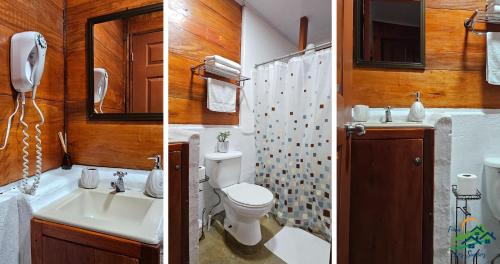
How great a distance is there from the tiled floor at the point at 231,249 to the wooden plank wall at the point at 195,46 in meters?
0.22

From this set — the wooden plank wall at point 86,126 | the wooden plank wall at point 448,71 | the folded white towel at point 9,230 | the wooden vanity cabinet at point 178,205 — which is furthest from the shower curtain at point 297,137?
the wooden plank wall at point 448,71

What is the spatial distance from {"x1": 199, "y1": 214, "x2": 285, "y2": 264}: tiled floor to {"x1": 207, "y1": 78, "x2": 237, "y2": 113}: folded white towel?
224mm

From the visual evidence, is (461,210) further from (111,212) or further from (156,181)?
(111,212)

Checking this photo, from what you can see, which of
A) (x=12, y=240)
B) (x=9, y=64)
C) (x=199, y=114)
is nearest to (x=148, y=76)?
(x=199, y=114)

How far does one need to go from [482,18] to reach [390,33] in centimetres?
74

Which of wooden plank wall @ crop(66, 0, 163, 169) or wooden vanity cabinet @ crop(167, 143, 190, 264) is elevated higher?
wooden plank wall @ crop(66, 0, 163, 169)

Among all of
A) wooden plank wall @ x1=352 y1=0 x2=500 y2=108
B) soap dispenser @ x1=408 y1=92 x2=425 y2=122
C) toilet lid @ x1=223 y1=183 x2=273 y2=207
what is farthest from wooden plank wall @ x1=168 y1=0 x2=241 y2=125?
soap dispenser @ x1=408 y1=92 x2=425 y2=122

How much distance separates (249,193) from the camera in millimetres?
384

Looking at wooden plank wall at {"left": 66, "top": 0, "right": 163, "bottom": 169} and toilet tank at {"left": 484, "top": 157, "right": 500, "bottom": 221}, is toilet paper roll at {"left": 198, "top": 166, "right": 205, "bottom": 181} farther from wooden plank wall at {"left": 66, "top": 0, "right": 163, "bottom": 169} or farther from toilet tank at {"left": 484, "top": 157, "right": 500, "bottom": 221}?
toilet tank at {"left": 484, "top": 157, "right": 500, "bottom": 221}

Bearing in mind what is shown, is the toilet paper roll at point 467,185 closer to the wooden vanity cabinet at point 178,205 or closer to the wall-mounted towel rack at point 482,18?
the wall-mounted towel rack at point 482,18

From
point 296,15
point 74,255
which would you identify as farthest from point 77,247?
point 296,15

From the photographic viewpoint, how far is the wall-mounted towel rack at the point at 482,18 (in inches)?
42.7

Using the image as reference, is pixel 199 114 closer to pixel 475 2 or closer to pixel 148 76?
pixel 148 76

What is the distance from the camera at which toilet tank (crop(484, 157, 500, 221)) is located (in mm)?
1041
